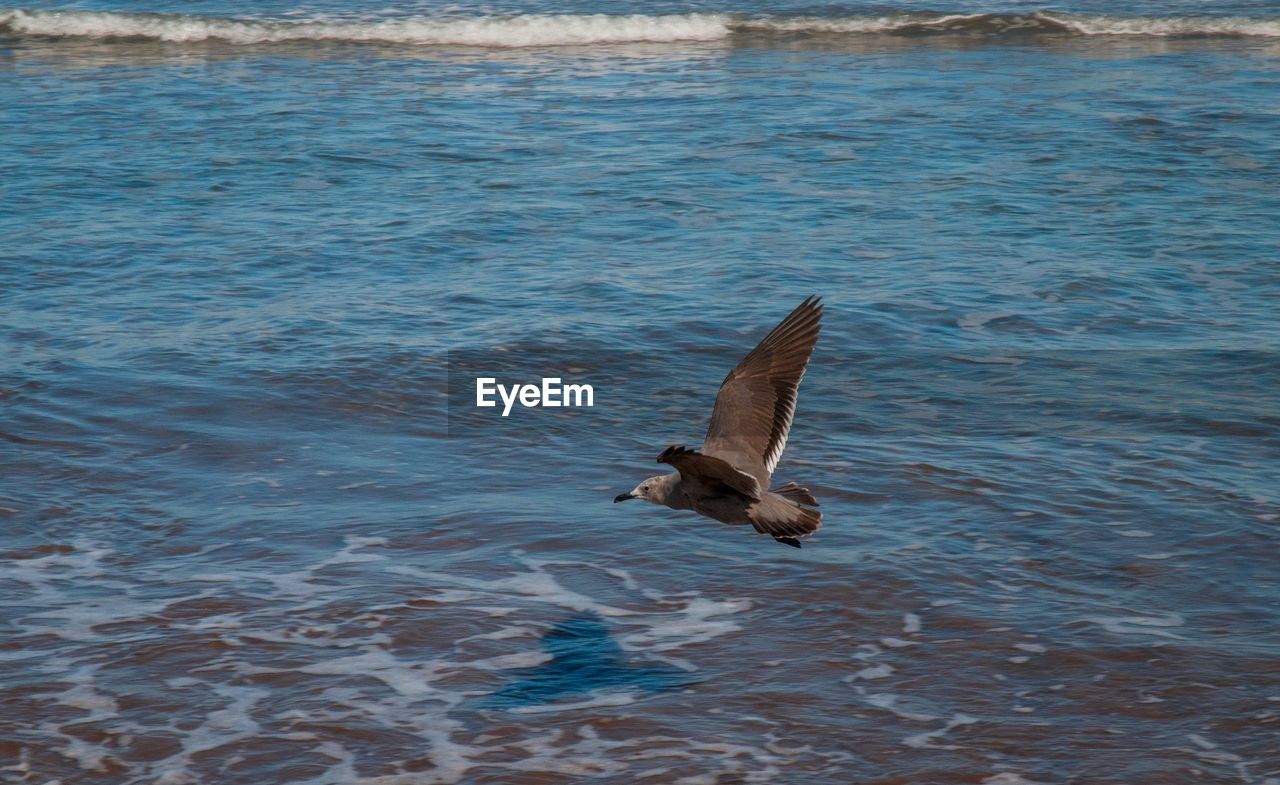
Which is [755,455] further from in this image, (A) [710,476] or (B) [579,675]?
(B) [579,675]

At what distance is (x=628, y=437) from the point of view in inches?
297

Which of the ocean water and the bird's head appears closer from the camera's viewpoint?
the ocean water

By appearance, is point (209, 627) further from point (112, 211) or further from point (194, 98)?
point (194, 98)

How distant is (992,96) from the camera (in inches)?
598

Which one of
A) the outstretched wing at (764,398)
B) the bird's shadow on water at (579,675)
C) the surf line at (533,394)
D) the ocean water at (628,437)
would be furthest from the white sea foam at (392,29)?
the bird's shadow on water at (579,675)

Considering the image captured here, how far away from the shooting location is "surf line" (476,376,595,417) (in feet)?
26.2

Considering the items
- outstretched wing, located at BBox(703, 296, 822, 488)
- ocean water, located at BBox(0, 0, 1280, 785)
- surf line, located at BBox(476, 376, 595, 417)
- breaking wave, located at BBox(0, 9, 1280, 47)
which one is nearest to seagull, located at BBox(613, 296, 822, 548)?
outstretched wing, located at BBox(703, 296, 822, 488)

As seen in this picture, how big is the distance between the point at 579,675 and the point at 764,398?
1292 mm

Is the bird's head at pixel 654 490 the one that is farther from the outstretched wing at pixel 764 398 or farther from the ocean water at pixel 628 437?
the ocean water at pixel 628 437

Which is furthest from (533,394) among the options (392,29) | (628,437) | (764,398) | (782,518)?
(392,29)

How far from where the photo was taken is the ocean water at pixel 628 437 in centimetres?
507

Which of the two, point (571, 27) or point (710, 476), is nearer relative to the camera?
point (710, 476)

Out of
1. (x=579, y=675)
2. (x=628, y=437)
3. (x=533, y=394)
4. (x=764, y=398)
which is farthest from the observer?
(x=533, y=394)

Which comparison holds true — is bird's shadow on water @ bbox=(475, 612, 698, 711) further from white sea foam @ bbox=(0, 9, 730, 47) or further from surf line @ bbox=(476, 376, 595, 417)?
white sea foam @ bbox=(0, 9, 730, 47)
